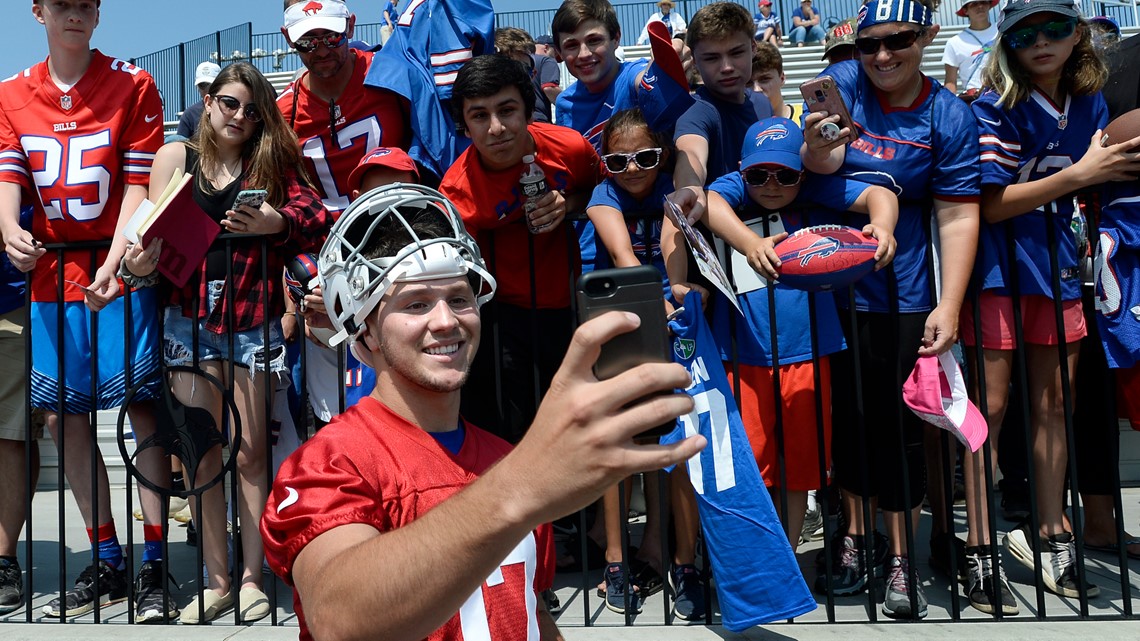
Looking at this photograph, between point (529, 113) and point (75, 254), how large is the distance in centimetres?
219

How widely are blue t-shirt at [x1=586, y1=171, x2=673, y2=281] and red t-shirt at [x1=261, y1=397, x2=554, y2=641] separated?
6.95 feet

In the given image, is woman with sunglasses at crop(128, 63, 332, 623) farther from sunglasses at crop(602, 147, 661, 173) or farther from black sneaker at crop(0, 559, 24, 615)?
sunglasses at crop(602, 147, 661, 173)

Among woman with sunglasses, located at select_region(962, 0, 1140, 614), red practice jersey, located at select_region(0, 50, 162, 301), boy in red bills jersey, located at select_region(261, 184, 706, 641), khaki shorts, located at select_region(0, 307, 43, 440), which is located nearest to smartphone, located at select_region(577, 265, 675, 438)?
boy in red bills jersey, located at select_region(261, 184, 706, 641)

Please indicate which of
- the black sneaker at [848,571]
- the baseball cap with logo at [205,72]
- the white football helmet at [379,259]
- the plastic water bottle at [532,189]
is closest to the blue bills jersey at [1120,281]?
the black sneaker at [848,571]

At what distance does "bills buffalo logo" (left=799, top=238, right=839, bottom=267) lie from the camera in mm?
3572

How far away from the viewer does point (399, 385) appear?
220 cm

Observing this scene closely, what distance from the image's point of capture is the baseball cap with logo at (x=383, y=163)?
4.18 metres

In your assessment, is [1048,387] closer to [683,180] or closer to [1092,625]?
[1092,625]

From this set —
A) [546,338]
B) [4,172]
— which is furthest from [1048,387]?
[4,172]

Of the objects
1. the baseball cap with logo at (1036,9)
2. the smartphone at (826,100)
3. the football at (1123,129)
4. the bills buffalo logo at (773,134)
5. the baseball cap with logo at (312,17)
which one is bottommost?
the football at (1123,129)

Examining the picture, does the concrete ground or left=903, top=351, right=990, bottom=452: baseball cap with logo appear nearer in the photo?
left=903, top=351, right=990, bottom=452: baseball cap with logo

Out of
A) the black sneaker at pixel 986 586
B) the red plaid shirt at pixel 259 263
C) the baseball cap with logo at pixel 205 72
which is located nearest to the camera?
the black sneaker at pixel 986 586

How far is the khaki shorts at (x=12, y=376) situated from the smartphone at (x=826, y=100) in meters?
3.71

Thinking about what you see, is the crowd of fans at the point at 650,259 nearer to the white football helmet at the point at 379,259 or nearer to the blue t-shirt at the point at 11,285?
the blue t-shirt at the point at 11,285
